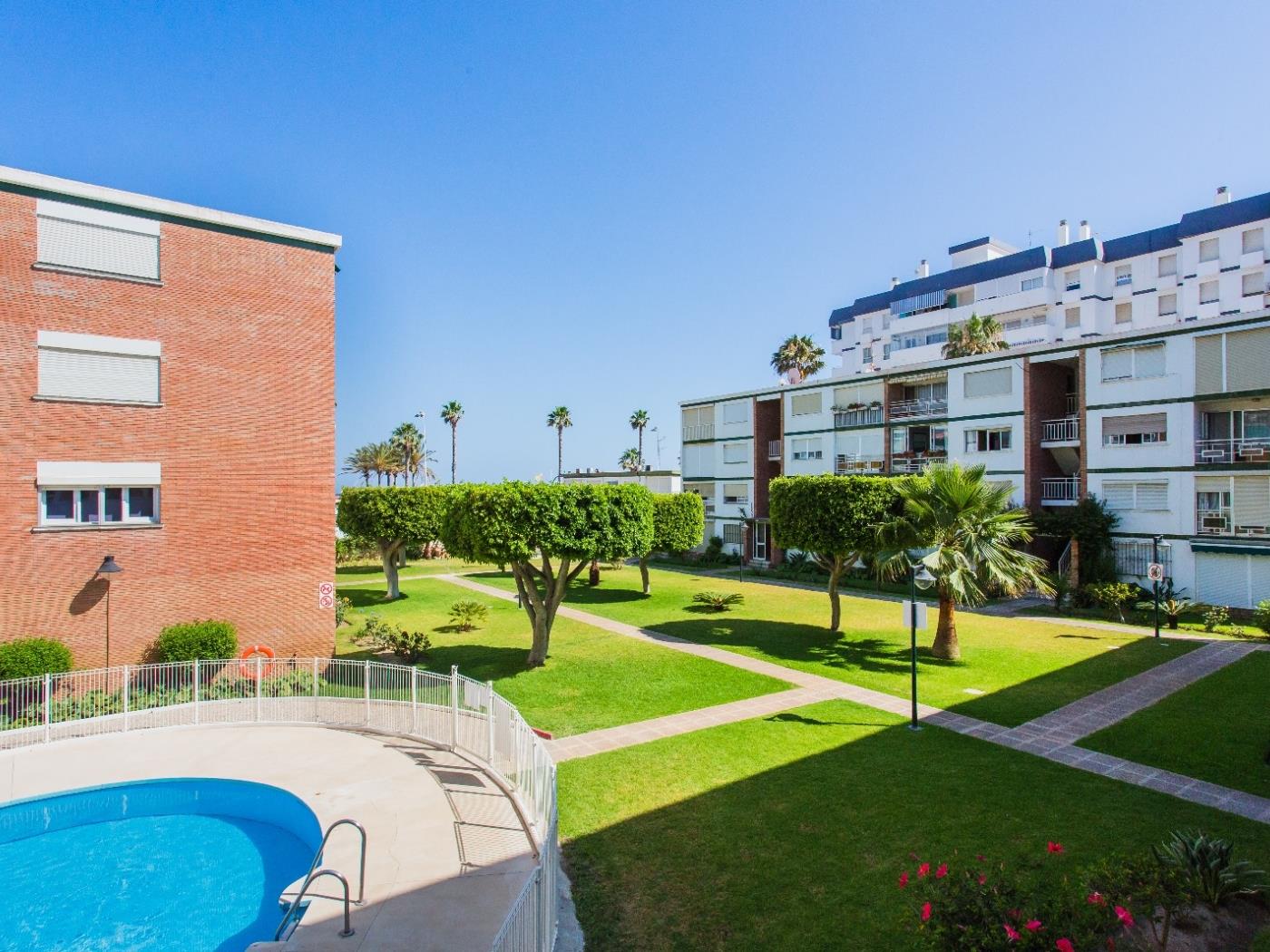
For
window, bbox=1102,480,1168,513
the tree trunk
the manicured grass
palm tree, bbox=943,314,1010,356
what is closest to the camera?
the manicured grass

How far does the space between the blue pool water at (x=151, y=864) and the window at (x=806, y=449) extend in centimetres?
3524

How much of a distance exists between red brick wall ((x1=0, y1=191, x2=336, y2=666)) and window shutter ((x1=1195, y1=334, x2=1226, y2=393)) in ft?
101

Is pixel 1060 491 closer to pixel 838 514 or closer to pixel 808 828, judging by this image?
pixel 838 514

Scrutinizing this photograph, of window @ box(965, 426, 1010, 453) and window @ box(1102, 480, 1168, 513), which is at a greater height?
window @ box(965, 426, 1010, 453)

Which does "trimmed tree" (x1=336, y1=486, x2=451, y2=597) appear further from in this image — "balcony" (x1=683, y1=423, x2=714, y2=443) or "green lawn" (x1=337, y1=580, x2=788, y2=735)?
"balcony" (x1=683, y1=423, x2=714, y2=443)

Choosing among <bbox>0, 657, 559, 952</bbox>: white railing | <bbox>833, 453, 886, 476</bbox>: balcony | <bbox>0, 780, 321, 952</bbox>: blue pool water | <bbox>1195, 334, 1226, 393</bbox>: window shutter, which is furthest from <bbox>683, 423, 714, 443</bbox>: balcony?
<bbox>0, 780, 321, 952</bbox>: blue pool water

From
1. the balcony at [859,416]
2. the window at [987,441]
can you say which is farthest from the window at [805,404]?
the window at [987,441]

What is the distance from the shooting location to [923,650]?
2080cm

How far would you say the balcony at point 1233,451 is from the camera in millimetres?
25250

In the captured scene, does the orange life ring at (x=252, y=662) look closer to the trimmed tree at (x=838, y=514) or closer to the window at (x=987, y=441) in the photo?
the trimmed tree at (x=838, y=514)

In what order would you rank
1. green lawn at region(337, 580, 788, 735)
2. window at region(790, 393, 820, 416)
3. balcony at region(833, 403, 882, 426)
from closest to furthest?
green lawn at region(337, 580, 788, 735) < balcony at region(833, 403, 882, 426) < window at region(790, 393, 820, 416)

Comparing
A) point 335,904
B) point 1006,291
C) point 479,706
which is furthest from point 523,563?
point 1006,291

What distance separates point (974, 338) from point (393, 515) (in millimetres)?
37599

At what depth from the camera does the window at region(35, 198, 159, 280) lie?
54.7 ft
